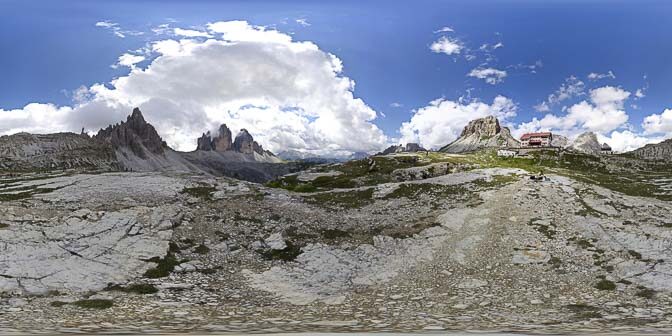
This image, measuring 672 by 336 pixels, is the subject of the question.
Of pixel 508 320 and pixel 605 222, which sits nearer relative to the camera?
pixel 508 320

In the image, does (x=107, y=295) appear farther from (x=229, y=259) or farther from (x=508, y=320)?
(x=508, y=320)

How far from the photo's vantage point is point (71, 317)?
57.6ft

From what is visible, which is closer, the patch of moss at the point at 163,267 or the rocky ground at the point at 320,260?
the rocky ground at the point at 320,260

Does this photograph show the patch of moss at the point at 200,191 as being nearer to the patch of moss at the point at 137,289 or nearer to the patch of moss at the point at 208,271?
the patch of moss at the point at 208,271

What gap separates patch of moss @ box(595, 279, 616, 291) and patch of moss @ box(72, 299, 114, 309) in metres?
24.7

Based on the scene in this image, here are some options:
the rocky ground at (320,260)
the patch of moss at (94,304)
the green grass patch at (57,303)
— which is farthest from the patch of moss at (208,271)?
the green grass patch at (57,303)

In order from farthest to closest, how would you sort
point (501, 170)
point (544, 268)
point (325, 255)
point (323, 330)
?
point (501, 170) → point (325, 255) → point (544, 268) → point (323, 330)

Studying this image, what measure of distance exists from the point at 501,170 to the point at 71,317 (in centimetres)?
5869

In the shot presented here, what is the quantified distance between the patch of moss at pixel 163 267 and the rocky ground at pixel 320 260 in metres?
0.15

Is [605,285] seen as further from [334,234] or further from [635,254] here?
[334,234]

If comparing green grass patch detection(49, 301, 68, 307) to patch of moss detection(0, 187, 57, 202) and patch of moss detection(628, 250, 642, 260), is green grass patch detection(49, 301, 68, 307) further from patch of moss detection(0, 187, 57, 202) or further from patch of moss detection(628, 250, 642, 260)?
patch of moss detection(628, 250, 642, 260)

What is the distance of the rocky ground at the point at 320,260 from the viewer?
1817cm

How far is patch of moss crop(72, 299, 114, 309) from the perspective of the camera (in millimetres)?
19109

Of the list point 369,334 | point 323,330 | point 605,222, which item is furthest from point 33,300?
point 605,222
